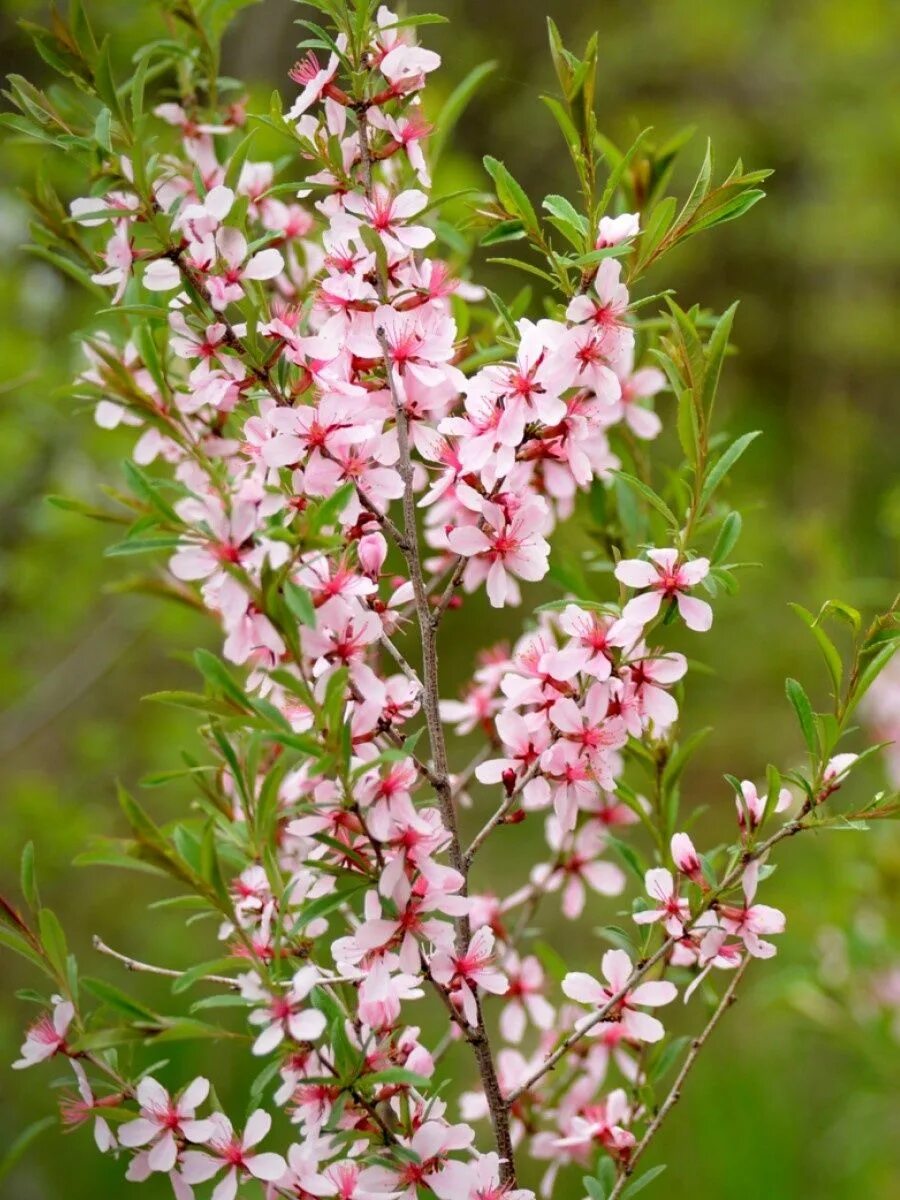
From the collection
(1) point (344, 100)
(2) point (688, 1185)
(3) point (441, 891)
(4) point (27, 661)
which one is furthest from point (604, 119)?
(3) point (441, 891)

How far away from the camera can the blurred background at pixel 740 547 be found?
5.63 ft

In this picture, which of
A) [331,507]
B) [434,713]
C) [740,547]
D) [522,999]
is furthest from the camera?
[740,547]

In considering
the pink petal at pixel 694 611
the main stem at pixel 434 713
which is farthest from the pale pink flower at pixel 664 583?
the main stem at pixel 434 713

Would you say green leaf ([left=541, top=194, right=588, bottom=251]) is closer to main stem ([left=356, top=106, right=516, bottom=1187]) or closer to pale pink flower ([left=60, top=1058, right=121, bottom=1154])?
main stem ([left=356, top=106, right=516, bottom=1187])

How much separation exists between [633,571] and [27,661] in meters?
2.19

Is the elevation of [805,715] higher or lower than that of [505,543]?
lower

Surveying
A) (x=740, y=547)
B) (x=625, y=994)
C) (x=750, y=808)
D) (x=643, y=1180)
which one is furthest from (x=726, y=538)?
(x=740, y=547)

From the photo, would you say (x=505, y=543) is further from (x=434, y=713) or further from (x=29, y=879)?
(x=29, y=879)

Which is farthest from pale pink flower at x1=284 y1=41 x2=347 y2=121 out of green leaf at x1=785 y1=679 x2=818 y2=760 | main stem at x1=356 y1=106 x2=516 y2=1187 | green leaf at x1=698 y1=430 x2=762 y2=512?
green leaf at x1=785 y1=679 x2=818 y2=760

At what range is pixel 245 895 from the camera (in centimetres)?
68

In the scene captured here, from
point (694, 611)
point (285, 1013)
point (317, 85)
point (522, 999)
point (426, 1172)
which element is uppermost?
point (317, 85)

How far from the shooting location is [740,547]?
9.67 feet

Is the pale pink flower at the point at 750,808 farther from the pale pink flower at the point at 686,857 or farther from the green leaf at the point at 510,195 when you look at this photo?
the green leaf at the point at 510,195

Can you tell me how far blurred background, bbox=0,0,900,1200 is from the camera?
1.72 meters
